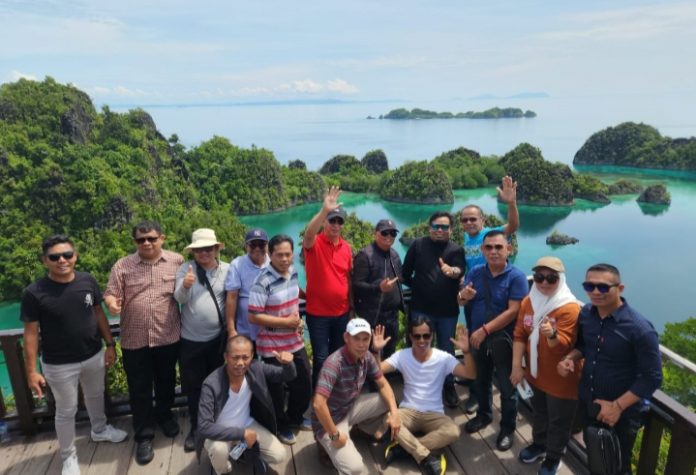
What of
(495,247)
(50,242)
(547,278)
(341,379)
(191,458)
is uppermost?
(50,242)

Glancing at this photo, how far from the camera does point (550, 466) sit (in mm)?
3873

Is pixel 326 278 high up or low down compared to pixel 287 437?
up

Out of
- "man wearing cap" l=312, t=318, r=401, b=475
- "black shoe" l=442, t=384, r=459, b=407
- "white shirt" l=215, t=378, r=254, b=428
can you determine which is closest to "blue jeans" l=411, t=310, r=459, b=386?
"black shoe" l=442, t=384, r=459, b=407

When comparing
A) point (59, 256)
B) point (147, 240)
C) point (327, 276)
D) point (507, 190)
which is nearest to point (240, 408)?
point (327, 276)

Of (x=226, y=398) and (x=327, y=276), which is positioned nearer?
(x=226, y=398)

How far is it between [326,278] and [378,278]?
20.4 inches

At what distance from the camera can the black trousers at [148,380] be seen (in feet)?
13.8

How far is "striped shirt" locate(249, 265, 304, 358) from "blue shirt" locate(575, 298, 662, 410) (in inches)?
91.0

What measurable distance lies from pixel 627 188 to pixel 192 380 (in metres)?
99.6

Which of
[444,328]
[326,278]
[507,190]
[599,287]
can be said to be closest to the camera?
[599,287]

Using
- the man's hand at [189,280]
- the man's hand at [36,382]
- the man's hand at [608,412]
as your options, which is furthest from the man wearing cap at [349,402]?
the man's hand at [36,382]

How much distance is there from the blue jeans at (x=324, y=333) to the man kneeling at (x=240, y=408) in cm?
46

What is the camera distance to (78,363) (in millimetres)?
3887

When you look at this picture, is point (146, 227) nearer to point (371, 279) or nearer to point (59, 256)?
point (59, 256)
